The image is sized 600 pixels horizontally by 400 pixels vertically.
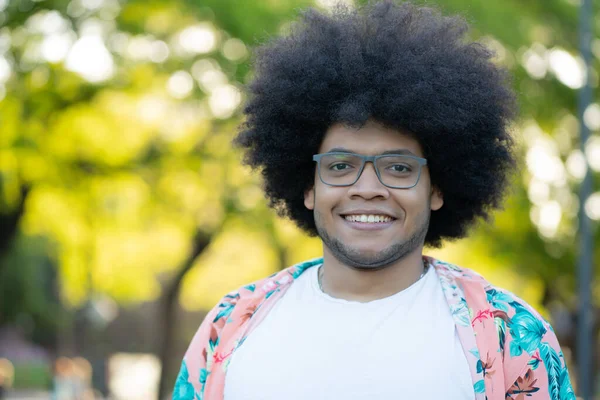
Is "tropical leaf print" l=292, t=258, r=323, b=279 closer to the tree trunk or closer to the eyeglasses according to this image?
the eyeglasses

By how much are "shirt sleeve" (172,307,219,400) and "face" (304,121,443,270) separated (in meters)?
0.61

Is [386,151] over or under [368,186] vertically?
over

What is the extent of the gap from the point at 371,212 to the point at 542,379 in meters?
0.86

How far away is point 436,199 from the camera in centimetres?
359

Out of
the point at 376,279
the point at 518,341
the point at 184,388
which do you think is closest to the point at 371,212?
the point at 376,279

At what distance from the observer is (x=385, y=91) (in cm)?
338

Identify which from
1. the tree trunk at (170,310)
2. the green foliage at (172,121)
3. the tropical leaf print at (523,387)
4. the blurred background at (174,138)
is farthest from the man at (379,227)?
the tree trunk at (170,310)

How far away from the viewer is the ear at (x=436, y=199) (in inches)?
140

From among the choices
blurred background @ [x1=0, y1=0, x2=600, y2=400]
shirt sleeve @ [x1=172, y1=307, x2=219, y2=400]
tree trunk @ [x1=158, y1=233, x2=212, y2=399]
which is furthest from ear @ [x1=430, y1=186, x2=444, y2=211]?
tree trunk @ [x1=158, y1=233, x2=212, y2=399]

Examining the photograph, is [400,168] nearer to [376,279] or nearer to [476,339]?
[376,279]

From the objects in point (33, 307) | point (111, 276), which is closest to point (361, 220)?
point (111, 276)

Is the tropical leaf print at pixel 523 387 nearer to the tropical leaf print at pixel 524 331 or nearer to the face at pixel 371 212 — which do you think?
the tropical leaf print at pixel 524 331

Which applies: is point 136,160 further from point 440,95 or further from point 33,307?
point 33,307

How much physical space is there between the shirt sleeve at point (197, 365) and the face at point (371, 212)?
61 cm
